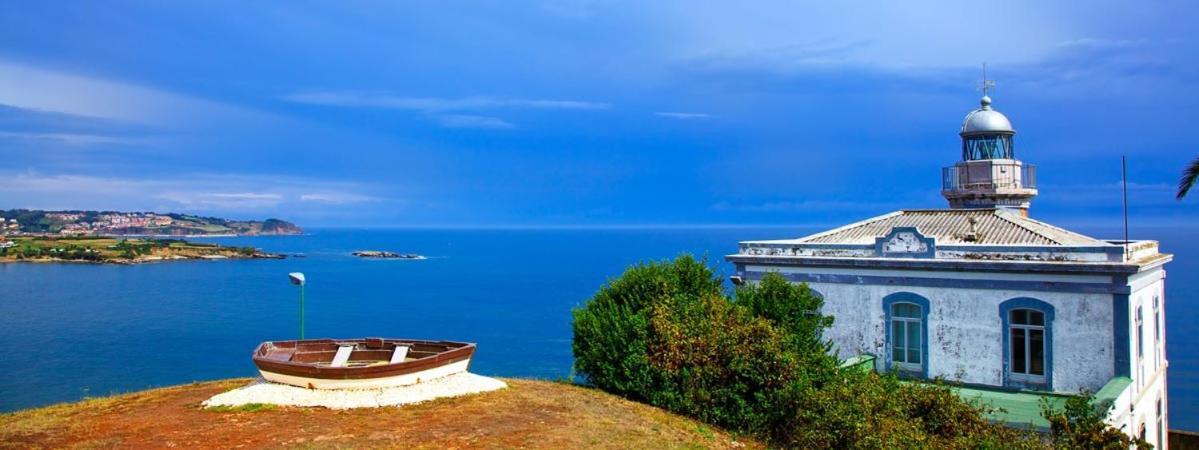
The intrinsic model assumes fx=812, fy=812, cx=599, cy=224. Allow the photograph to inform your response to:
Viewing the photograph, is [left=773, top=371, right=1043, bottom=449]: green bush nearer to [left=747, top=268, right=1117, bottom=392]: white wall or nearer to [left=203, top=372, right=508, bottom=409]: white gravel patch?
[left=747, top=268, right=1117, bottom=392]: white wall

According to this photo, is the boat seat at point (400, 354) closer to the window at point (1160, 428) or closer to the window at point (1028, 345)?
the window at point (1028, 345)

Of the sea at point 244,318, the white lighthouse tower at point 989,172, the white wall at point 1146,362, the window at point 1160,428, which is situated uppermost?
the white lighthouse tower at point 989,172

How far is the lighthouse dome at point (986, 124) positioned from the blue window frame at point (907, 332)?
26.2ft

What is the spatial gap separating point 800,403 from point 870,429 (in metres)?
2.31

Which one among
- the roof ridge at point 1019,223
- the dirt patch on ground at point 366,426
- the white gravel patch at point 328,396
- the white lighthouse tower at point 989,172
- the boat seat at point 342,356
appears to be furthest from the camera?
the white lighthouse tower at point 989,172

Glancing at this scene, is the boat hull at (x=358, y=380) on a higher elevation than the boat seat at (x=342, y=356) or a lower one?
lower

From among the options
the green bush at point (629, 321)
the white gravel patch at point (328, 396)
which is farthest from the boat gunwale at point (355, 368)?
the green bush at point (629, 321)

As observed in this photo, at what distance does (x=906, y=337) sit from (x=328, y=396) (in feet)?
51.4

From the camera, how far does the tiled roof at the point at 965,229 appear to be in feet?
74.1

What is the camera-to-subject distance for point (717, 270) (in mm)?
22953

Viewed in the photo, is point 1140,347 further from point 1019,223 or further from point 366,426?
point 366,426

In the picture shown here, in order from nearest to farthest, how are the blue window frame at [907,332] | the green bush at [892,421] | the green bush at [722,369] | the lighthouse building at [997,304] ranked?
the green bush at [892,421] < the green bush at [722,369] < the lighthouse building at [997,304] < the blue window frame at [907,332]

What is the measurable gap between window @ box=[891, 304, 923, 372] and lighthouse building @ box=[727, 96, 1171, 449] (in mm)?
28

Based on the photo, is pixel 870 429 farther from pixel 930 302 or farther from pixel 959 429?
pixel 930 302
